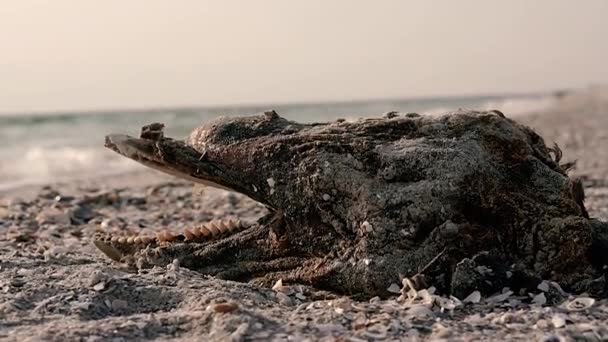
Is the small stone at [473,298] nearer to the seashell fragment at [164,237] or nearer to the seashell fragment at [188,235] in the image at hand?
the seashell fragment at [188,235]

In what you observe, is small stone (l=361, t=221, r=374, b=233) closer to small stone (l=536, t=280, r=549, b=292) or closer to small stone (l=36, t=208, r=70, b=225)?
small stone (l=536, t=280, r=549, b=292)

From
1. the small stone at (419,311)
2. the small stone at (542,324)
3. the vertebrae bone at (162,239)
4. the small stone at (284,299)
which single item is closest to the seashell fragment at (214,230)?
the vertebrae bone at (162,239)

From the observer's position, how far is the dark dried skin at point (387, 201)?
3.58m

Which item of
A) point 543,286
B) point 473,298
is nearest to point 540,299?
point 543,286

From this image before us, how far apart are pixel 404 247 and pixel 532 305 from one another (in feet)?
2.05

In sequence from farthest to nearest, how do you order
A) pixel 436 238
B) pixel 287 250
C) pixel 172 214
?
pixel 172 214
pixel 287 250
pixel 436 238

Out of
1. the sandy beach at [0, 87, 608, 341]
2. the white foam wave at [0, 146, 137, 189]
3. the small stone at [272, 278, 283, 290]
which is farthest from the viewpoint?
the white foam wave at [0, 146, 137, 189]

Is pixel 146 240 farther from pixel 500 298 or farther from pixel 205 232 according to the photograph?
pixel 500 298

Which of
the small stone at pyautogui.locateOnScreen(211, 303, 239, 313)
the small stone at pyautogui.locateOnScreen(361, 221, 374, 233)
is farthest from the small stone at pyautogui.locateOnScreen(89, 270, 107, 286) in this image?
the small stone at pyautogui.locateOnScreen(361, 221, 374, 233)

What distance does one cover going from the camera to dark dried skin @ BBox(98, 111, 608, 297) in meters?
3.58

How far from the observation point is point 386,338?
296cm

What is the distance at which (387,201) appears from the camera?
3.63 m

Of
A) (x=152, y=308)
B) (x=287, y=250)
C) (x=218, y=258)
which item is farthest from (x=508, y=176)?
(x=152, y=308)

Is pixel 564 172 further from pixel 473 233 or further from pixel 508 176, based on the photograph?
pixel 473 233
